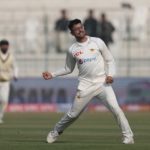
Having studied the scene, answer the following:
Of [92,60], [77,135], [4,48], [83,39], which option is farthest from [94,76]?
[4,48]

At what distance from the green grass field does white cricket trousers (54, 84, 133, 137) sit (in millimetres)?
315

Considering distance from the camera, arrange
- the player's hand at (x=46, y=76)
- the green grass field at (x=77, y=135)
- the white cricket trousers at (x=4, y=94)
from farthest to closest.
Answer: the white cricket trousers at (x=4, y=94) → the player's hand at (x=46, y=76) → the green grass field at (x=77, y=135)

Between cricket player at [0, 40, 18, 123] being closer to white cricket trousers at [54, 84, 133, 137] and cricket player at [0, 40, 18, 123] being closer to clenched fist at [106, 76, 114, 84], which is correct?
white cricket trousers at [54, 84, 133, 137]

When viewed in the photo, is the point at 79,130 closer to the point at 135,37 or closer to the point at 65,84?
the point at 65,84

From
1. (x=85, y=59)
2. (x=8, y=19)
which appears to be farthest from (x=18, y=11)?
(x=85, y=59)

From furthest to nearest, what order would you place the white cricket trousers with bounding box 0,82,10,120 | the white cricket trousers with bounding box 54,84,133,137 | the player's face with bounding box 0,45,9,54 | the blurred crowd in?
the blurred crowd, the player's face with bounding box 0,45,9,54, the white cricket trousers with bounding box 0,82,10,120, the white cricket trousers with bounding box 54,84,133,137

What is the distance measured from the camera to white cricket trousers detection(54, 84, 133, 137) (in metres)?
12.6

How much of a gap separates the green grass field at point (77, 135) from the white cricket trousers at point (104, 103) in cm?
32

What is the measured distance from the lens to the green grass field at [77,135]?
12.2 metres

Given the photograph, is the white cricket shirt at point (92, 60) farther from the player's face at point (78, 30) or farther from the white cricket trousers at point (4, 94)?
the white cricket trousers at point (4, 94)

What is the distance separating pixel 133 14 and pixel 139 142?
1579cm

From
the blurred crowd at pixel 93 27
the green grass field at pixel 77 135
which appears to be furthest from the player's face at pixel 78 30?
the blurred crowd at pixel 93 27

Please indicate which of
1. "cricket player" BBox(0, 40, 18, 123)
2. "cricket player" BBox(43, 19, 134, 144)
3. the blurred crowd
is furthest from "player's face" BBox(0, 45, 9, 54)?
"cricket player" BBox(43, 19, 134, 144)

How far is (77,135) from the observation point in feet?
49.0
